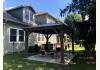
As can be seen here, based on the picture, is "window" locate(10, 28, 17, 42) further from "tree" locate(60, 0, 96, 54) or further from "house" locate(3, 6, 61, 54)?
"tree" locate(60, 0, 96, 54)

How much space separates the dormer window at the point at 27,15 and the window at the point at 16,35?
6.74ft

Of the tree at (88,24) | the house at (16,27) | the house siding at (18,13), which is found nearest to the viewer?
the tree at (88,24)

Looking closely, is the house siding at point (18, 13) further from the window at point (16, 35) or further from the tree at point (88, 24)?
the tree at point (88, 24)

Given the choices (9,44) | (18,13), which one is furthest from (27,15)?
(9,44)

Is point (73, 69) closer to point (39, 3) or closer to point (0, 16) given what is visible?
point (0, 16)

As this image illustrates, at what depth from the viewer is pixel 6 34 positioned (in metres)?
12.0

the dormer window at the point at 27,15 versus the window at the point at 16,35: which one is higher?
the dormer window at the point at 27,15

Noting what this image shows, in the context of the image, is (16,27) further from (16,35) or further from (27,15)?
(27,15)

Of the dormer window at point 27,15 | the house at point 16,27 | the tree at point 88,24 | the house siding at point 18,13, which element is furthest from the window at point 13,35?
the tree at point 88,24

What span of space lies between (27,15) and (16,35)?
148 inches

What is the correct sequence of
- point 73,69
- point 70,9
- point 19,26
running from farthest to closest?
point 19,26, point 70,9, point 73,69

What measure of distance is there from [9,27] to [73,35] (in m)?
5.57

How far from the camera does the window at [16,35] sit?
42.2 feet
